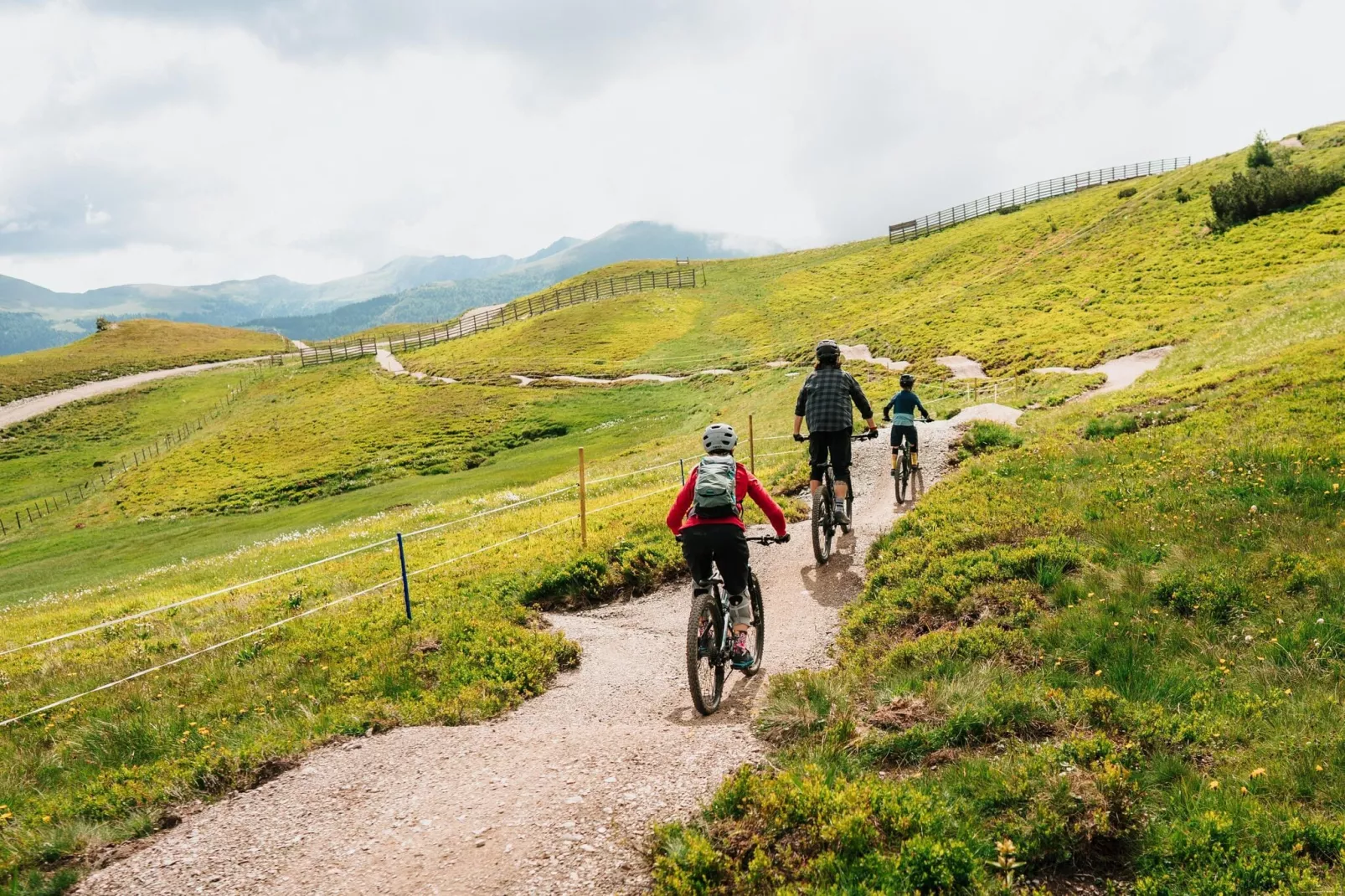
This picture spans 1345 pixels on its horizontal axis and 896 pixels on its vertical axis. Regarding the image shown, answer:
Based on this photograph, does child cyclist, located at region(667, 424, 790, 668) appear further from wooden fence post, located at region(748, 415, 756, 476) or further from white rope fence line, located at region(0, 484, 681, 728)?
wooden fence post, located at region(748, 415, 756, 476)

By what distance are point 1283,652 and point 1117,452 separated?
7.73 meters

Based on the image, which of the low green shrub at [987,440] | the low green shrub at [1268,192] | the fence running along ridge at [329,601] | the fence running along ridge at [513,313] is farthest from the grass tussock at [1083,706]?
the fence running along ridge at [513,313]

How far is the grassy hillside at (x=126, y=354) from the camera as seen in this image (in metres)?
101

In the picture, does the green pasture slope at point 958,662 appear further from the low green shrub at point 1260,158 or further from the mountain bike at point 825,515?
the low green shrub at point 1260,158

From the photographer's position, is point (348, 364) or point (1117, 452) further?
point (348, 364)

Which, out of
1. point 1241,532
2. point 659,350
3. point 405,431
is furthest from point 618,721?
point 659,350

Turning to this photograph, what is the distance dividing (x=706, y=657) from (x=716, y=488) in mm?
2015

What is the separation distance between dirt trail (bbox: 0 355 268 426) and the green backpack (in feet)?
351

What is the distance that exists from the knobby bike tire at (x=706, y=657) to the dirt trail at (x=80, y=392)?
106742 mm

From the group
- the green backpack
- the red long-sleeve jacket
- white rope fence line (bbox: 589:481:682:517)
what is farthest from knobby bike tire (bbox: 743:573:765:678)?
white rope fence line (bbox: 589:481:682:517)

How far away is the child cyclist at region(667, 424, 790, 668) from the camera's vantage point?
7.78m

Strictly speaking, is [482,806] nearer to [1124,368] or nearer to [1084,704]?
[1084,704]

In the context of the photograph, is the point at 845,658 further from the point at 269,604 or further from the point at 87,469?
the point at 87,469

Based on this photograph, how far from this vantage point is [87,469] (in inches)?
2525
